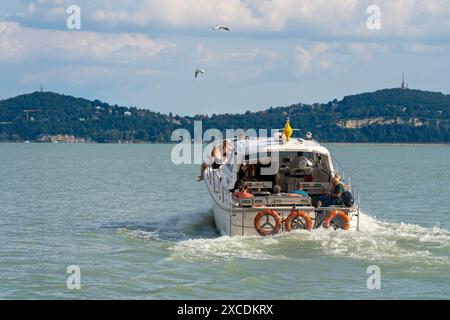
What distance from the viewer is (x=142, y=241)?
93.8ft

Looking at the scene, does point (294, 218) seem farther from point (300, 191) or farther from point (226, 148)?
point (226, 148)

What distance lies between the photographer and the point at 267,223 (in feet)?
85.9

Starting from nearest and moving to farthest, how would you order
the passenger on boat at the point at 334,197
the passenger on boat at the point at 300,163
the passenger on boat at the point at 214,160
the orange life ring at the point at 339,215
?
the orange life ring at the point at 339,215
the passenger on boat at the point at 334,197
the passenger on boat at the point at 300,163
the passenger on boat at the point at 214,160

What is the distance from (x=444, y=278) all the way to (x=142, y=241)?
9510 millimetres

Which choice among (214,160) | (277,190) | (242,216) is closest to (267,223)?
(242,216)

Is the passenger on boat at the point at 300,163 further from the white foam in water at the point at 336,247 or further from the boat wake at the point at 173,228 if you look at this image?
the white foam in water at the point at 336,247

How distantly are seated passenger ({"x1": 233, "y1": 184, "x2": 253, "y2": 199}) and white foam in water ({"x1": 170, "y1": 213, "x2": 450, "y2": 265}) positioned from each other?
1.27m

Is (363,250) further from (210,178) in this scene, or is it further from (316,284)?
(210,178)

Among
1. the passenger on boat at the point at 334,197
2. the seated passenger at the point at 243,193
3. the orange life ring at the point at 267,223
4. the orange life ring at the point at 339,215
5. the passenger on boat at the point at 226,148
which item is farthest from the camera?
the passenger on boat at the point at 226,148

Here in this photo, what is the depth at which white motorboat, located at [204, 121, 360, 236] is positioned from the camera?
1031 inches

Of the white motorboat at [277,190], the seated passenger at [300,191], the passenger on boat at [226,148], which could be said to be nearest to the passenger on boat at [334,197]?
the white motorboat at [277,190]

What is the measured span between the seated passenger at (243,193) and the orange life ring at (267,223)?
0.78 metres

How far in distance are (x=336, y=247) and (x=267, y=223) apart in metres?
2.01

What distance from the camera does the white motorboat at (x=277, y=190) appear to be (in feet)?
85.9
